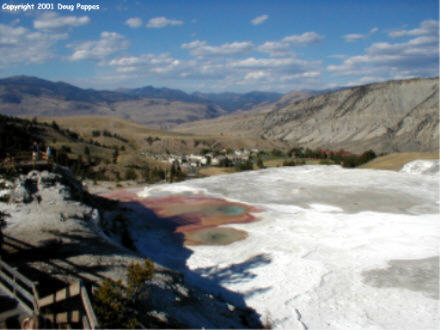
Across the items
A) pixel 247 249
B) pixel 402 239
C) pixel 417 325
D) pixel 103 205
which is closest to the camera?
pixel 417 325

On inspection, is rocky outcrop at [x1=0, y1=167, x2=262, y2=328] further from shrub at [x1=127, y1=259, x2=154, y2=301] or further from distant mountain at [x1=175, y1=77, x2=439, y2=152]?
distant mountain at [x1=175, y1=77, x2=439, y2=152]

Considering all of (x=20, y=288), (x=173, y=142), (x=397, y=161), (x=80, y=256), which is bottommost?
(x=397, y=161)

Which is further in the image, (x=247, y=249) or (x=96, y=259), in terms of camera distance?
(x=247, y=249)

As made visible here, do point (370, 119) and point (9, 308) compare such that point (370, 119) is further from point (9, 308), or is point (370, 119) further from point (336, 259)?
point (9, 308)

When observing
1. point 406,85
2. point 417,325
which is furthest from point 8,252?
point 406,85

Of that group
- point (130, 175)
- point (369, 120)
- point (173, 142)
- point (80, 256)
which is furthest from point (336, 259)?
point (369, 120)

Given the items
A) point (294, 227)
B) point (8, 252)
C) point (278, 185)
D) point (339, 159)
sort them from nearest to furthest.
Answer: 1. point (8, 252)
2. point (294, 227)
3. point (278, 185)
4. point (339, 159)

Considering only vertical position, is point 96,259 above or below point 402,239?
above

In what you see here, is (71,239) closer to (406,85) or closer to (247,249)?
(247,249)
